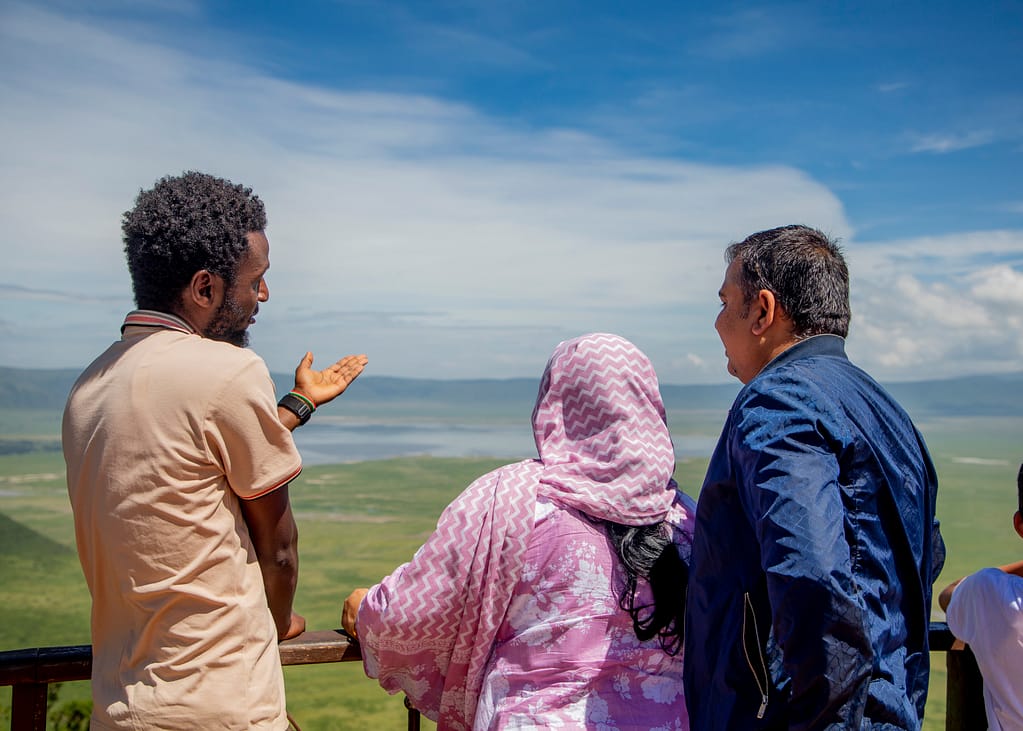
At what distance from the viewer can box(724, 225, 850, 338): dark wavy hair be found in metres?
1.51

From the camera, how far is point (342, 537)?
5969 centimetres

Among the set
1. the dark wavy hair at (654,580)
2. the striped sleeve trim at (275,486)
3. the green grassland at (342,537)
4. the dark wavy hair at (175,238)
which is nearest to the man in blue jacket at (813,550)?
the dark wavy hair at (654,580)

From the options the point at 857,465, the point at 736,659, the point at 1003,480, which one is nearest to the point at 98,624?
the point at 736,659

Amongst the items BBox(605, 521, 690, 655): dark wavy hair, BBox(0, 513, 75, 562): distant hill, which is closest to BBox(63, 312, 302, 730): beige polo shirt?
BBox(605, 521, 690, 655): dark wavy hair

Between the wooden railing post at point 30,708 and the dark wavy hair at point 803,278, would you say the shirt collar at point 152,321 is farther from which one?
the dark wavy hair at point 803,278

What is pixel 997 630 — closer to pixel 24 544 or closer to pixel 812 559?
pixel 812 559

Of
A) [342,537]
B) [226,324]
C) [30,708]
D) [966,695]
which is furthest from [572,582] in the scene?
[342,537]

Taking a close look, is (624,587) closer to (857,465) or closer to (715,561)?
(715,561)

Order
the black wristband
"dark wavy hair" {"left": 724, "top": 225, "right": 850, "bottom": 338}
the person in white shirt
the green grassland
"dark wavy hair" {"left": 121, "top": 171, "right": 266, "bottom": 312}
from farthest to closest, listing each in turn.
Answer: the green grassland → the person in white shirt → the black wristband → "dark wavy hair" {"left": 724, "top": 225, "right": 850, "bottom": 338} → "dark wavy hair" {"left": 121, "top": 171, "right": 266, "bottom": 312}

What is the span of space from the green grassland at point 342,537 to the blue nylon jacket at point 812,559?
24.5 m

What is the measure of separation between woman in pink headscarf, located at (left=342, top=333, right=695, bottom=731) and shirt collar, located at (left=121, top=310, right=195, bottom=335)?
56 centimetres

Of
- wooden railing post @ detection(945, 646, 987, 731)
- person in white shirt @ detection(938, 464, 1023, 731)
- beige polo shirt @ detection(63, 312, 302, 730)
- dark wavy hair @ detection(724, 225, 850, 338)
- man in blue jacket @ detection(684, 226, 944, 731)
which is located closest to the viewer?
man in blue jacket @ detection(684, 226, 944, 731)

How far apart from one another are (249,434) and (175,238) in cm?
34

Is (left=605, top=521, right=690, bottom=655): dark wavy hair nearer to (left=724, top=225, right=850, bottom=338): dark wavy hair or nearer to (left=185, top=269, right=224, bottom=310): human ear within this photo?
(left=724, top=225, right=850, bottom=338): dark wavy hair
